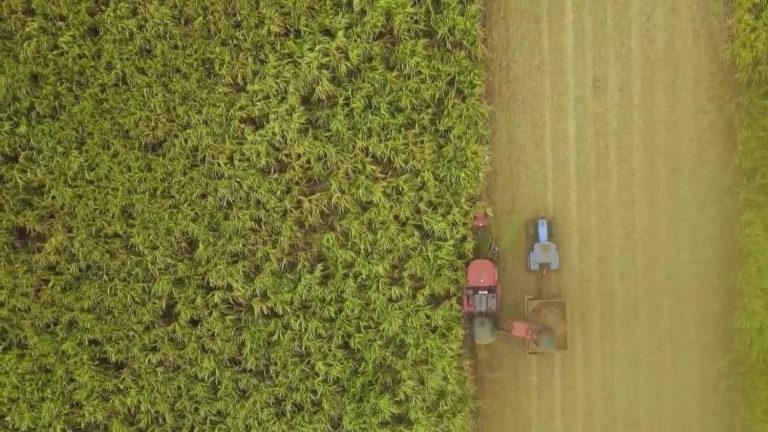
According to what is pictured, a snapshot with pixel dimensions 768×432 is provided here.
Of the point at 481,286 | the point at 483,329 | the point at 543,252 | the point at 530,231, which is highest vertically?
the point at 530,231

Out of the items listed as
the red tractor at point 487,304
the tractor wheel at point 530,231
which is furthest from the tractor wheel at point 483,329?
the tractor wheel at point 530,231

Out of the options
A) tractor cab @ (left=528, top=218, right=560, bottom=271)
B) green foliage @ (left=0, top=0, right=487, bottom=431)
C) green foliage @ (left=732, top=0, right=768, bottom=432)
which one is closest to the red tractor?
green foliage @ (left=0, top=0, right=487, bottom=431)

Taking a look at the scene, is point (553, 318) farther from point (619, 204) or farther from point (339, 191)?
point (339, 191)

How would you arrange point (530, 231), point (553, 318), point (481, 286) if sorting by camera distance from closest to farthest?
point (481, 286), point (553, 318), point (530, 231)

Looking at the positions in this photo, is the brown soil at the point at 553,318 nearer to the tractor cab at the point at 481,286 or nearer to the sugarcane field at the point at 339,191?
the sugarcane field at the point at 339,191

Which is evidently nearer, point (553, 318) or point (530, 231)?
point (553, 318)

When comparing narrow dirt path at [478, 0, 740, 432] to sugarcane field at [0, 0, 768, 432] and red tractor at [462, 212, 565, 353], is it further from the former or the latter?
red tractor at [462, 212, 565, 353]

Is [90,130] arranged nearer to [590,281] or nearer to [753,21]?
[590,281]

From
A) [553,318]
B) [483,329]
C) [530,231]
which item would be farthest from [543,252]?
[483,329]
